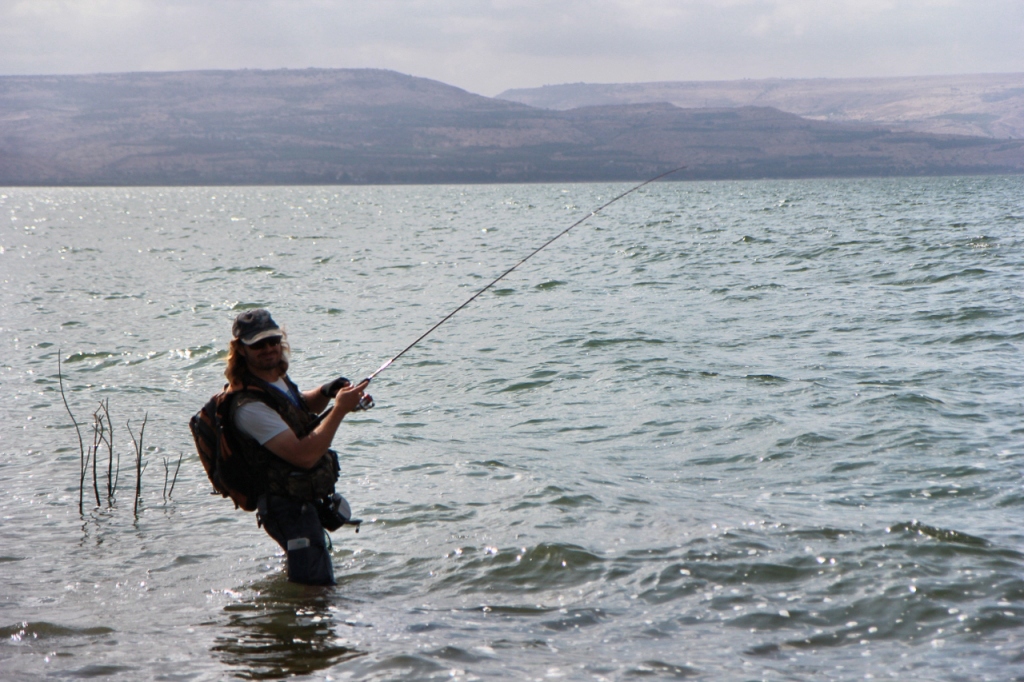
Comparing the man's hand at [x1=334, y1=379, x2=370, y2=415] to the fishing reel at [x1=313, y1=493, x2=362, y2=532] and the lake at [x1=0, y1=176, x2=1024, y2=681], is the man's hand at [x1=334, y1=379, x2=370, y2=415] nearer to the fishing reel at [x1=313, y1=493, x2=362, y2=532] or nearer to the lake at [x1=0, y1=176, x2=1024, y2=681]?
the fishing reel at [x1=313, y1=493, x2=362, y2=532]

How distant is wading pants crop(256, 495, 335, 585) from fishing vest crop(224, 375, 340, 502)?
0.21ft

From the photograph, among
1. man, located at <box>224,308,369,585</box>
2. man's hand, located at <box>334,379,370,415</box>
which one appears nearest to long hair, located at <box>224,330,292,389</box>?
man, located at <box>224,308,369,585</box>

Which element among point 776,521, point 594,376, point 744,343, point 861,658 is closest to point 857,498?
point 776,521

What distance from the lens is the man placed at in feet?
15.0

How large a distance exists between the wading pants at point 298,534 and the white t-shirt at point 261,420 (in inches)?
16.8

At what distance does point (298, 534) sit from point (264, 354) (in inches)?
37.6

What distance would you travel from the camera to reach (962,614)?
5062 millimetres

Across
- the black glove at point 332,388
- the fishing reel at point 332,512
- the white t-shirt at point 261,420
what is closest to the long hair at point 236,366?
the white t-shirt at point 261,420

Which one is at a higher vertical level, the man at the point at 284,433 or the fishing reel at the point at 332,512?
the man at the point at 284,433

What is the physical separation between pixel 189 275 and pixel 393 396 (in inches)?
712

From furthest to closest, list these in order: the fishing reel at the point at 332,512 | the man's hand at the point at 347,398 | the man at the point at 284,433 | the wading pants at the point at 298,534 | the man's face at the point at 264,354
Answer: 1. the fishing reel at the point at 332,512
2. the wading pants at the point at 298,534
3. the man's face at the point at 264,354
4. the man at the point at 284,433
5. the man's hand at the point at 347,398

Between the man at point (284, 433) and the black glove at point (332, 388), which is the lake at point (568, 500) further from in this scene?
the black glove at point (332, 388)

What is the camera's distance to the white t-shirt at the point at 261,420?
458 centimetres

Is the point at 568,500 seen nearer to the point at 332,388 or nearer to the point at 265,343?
the point at 332,388
